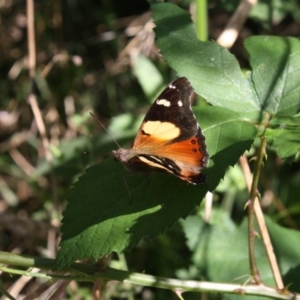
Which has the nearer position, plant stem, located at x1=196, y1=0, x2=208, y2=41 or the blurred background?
plant stem, located at x1=196, y1=0, x2=208, y2=41

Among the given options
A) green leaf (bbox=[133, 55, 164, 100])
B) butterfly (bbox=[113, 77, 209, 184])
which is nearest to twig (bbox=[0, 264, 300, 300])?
butterfly (bbox=[113, 77, 209, 184])

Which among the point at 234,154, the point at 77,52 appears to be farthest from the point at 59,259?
the point at 77,52

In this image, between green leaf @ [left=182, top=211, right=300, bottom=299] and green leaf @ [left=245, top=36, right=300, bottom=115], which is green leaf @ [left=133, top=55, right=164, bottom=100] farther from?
green leaf @ [left=245, top=36, right=300, bottom=115]

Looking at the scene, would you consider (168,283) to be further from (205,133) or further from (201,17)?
(201,17)

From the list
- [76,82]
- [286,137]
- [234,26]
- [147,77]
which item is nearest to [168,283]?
[286,137]

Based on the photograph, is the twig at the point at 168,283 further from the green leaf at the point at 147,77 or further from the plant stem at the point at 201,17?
Answer: the green leaf at the point at 147,77

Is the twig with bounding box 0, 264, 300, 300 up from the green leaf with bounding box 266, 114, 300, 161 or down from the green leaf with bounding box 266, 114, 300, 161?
down
